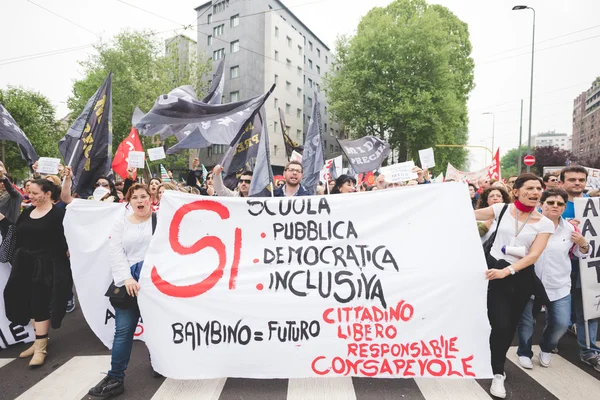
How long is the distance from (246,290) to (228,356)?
0.55 meters

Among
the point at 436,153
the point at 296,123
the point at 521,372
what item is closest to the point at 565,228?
the point at 521,372

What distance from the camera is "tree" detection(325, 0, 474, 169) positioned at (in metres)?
24.2

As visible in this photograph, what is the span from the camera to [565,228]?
349cm

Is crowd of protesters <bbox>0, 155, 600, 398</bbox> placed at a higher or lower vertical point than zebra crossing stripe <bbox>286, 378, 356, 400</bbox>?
higher

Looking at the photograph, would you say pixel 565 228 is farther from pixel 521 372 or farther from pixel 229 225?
pixel 229 225

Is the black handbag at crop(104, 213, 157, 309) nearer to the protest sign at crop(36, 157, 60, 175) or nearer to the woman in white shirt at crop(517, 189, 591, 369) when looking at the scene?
the protest sign at crop(36, 157, 60, 175)

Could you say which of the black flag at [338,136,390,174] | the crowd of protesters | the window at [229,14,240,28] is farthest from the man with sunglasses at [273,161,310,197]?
the window at [229,14,240,28]

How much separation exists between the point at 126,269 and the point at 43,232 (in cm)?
140

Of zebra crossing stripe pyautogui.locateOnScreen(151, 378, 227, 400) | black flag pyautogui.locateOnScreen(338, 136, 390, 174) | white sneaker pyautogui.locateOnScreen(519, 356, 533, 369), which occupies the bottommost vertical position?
zebra crossing stripe pyautogui.locateOnScreen(151, 378, 227, 400)

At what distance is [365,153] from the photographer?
9758mm

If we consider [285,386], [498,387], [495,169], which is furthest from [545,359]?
[495,169]

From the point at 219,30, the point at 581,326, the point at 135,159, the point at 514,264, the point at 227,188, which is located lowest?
the point at 581,326

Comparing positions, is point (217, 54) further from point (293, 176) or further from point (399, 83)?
point (293, 176)

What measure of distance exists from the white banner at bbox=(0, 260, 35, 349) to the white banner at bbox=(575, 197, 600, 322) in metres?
6.03
